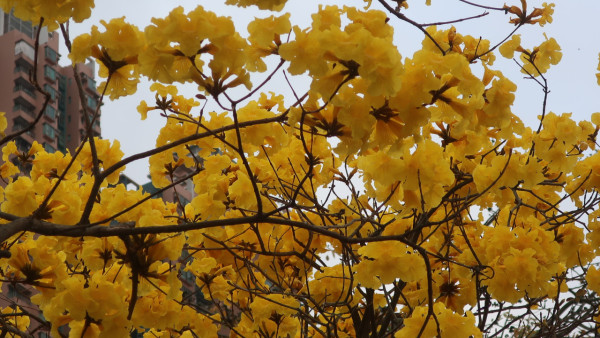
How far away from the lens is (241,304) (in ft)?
12.3

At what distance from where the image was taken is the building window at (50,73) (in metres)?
33.6

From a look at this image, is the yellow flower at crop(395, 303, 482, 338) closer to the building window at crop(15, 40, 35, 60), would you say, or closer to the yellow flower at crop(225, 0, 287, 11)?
the yellow flower at crop(225, 0, 287, 11)

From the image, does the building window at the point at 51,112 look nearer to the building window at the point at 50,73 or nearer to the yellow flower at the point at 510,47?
the building window at the point at 50,73

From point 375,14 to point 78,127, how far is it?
118ft

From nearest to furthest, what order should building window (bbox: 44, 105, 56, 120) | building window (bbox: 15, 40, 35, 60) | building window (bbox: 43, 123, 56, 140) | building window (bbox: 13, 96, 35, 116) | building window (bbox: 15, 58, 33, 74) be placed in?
building window (bbox: 43, 123, 56, 140)
building window (bbox: 44, 105, 56, 120)
building window (bbox: 13, 96, 35, 116)
building window (bbox: 15, 58, 33, 74)
building window (bbox: 15, 40, 35, 60)

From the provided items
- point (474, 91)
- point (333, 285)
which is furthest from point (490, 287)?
point (474, 91)

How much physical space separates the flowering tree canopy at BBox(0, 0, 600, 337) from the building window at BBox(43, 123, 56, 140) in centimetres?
3058

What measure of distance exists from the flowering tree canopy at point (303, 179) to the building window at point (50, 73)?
32.6m

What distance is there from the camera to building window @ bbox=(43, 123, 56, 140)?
105 ft

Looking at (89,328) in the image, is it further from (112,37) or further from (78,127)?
(78,127)

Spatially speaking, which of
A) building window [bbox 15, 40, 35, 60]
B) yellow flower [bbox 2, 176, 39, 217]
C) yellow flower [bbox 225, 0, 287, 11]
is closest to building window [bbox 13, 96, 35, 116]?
building window [bbox 15, 40, 35, 60]

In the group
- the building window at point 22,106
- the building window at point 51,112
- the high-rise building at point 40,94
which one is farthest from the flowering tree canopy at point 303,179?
the building window at point 22,106

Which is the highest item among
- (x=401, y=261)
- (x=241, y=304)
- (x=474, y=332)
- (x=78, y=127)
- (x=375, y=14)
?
(x=78, y=127)

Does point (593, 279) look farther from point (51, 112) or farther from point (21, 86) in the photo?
point (21, 86)
